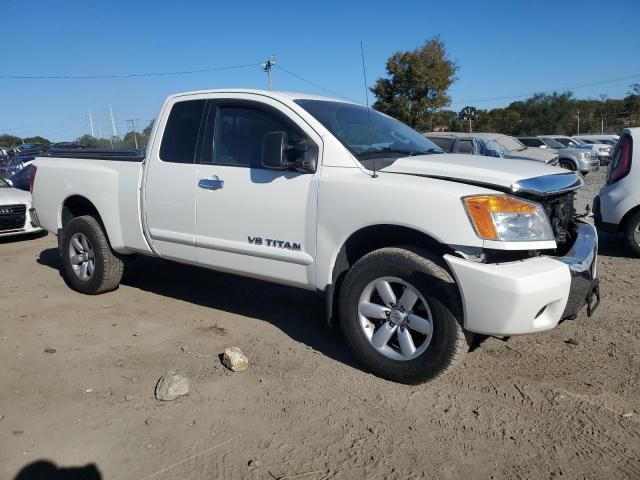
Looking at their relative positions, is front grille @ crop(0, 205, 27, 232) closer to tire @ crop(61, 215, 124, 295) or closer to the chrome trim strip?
tire @ crop(61, 215, 124, 295)

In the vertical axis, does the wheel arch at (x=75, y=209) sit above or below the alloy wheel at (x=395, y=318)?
above

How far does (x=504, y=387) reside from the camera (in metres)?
3.24

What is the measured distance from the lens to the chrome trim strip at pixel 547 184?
2969 millimetres

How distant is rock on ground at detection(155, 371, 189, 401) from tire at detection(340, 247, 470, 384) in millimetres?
1064

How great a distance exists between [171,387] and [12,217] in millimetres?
6966

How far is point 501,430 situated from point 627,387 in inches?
38.5

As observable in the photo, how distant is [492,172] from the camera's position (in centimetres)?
309

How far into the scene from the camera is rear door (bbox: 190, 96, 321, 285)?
3564mm

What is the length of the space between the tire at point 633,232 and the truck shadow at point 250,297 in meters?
3.88

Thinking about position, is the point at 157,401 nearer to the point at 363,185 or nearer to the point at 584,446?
the point at 363,185

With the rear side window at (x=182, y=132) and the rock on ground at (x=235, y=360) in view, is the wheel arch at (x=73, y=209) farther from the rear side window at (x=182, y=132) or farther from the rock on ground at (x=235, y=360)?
the rock on ground at (x=235, y=360)

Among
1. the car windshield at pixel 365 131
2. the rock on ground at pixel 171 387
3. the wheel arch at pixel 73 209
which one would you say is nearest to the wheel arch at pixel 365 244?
the car windshield at pixel 365 131

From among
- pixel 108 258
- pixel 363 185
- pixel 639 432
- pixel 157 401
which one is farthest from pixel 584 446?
pixel 108 258

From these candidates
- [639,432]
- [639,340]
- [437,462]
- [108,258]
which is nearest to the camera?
[437,462]
